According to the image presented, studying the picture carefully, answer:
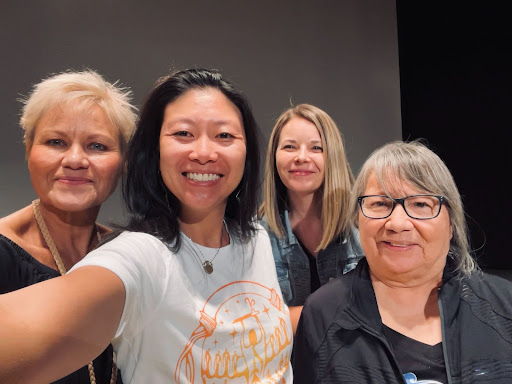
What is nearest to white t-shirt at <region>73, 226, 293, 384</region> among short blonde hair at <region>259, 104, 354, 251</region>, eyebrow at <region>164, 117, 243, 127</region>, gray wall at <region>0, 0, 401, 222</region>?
eyebrow at <region>164, 117, 243, 127</region>

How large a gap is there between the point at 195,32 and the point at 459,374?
11.5ft

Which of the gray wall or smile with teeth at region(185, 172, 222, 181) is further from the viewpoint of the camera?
the gray wall

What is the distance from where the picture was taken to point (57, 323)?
2.47ft

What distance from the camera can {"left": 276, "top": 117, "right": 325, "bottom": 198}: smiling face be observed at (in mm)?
2521

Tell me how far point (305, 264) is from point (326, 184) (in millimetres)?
457

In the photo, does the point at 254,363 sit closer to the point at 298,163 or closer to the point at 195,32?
the point at 298,163

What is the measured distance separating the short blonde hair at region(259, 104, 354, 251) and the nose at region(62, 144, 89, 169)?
1311 millimetres

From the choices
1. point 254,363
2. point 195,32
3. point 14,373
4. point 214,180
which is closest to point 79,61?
point 195,32

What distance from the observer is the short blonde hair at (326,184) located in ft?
8.05

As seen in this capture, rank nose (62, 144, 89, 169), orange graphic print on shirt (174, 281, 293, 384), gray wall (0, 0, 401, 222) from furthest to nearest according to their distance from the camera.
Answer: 1. gray wall (0, 0, 401, 222)
2. nose (62, 144, 89, 169)
3. orange graphic print on shirt (174, 281, 293, 384)

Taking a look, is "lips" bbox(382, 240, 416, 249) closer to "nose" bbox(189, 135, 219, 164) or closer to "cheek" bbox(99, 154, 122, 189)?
"nose" bbox(189, 135, 219, 164)

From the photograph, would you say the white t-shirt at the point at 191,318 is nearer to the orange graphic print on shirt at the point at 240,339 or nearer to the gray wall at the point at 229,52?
the orange graphic print on shirt at the point at 240,339

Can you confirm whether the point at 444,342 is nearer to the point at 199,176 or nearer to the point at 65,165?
the point at 199,176

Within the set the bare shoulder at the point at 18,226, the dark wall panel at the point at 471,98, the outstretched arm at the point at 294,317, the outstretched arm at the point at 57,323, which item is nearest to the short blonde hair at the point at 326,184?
the outstretched arm at the point at 294,317
